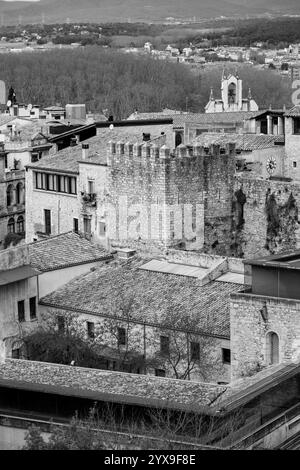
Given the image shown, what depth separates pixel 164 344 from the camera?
38.5 m

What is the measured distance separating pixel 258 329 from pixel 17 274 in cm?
909

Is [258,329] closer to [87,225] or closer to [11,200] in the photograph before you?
[87,225]

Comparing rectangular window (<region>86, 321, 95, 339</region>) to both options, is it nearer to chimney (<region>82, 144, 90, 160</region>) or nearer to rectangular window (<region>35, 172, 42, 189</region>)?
chimney (<region>82, 144, 90, 160</region>)

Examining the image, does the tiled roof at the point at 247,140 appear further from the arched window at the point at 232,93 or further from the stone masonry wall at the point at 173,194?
the arched window at the point at 232,93

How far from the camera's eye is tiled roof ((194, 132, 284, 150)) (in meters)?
53.1

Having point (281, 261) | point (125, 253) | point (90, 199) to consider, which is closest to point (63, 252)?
point (125, 253)

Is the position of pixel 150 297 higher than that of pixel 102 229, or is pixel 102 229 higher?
pixel 102 229

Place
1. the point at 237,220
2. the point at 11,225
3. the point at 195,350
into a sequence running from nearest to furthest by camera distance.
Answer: the point at 195,350
the point at 237,220
the point at 11,225

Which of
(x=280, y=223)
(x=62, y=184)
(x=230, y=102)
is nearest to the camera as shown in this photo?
(x=280, y=223)

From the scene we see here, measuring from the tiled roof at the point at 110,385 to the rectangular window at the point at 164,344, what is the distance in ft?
19.4

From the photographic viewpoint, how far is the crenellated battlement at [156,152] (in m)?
44.6

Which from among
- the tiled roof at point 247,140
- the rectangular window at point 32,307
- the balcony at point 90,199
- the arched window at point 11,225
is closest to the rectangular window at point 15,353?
the rectangular window at point 32,307

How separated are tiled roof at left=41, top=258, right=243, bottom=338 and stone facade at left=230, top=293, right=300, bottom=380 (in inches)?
120

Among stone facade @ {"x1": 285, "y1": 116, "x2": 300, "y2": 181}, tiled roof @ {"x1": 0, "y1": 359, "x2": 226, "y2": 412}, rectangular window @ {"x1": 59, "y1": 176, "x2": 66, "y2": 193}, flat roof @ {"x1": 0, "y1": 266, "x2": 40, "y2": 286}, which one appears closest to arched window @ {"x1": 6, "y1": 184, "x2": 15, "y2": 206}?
rectangular window @ {"x1": 59, "y1": 176, "x2": 66, "y2": 193}
